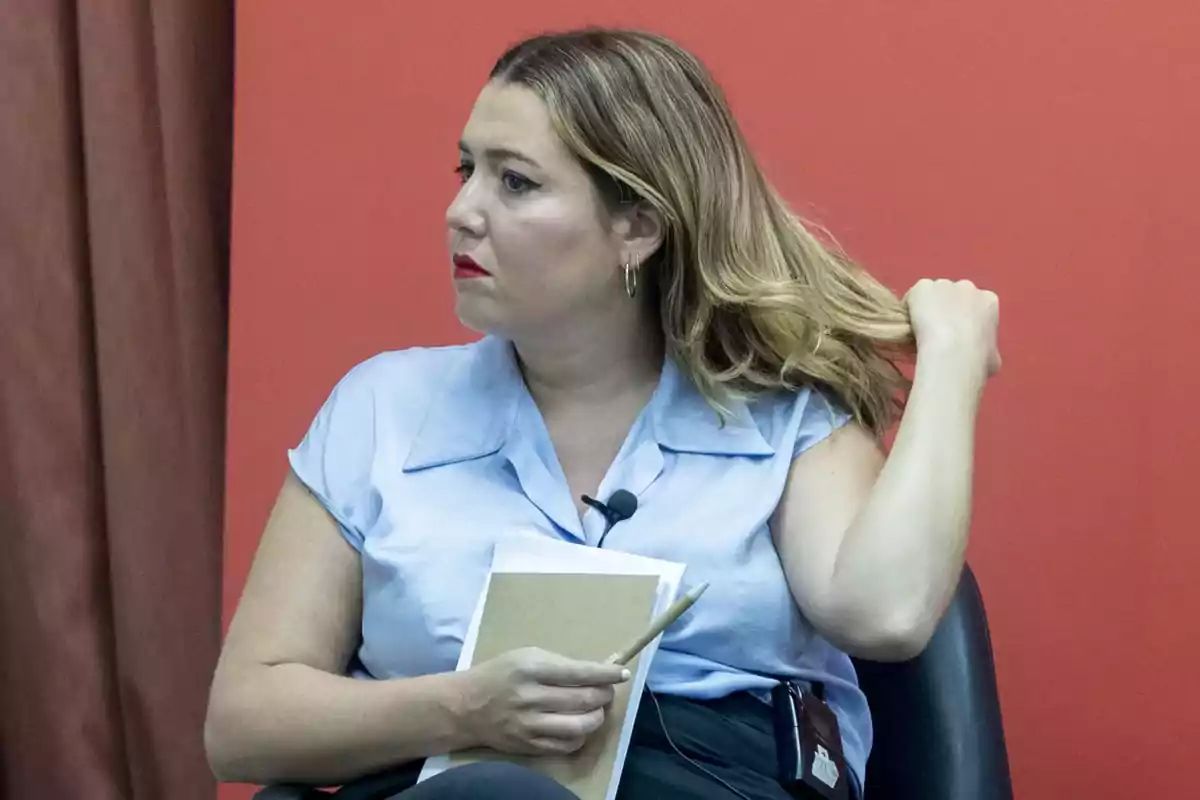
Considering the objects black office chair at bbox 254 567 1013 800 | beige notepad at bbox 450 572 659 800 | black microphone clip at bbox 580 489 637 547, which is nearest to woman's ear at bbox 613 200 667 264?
black microphone clip at bbox 580 489 637 547

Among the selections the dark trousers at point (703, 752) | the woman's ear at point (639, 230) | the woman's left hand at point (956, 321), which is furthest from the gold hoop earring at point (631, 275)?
the dark trousers at point (703, 752)

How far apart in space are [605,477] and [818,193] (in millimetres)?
560

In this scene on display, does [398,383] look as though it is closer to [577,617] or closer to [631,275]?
[631,275]

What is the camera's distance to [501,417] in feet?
4.74

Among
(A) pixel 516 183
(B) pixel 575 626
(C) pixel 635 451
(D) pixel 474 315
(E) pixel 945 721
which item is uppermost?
(A) pixel 516 183

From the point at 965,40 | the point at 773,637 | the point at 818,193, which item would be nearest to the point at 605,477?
the point at 773,637

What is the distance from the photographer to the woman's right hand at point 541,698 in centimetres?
114

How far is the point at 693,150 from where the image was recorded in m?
1.40

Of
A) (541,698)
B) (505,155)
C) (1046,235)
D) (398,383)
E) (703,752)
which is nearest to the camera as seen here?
(541,698)

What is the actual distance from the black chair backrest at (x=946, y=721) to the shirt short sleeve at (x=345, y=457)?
0.54 metres

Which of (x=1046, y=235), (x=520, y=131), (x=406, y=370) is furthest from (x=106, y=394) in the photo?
(x=1046, y=235)

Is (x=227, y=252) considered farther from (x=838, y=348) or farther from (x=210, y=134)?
(x=838, y=348)

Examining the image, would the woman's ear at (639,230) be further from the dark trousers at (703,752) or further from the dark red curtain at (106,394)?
the dark red curtain at (106,394)

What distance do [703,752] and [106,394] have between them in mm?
958
